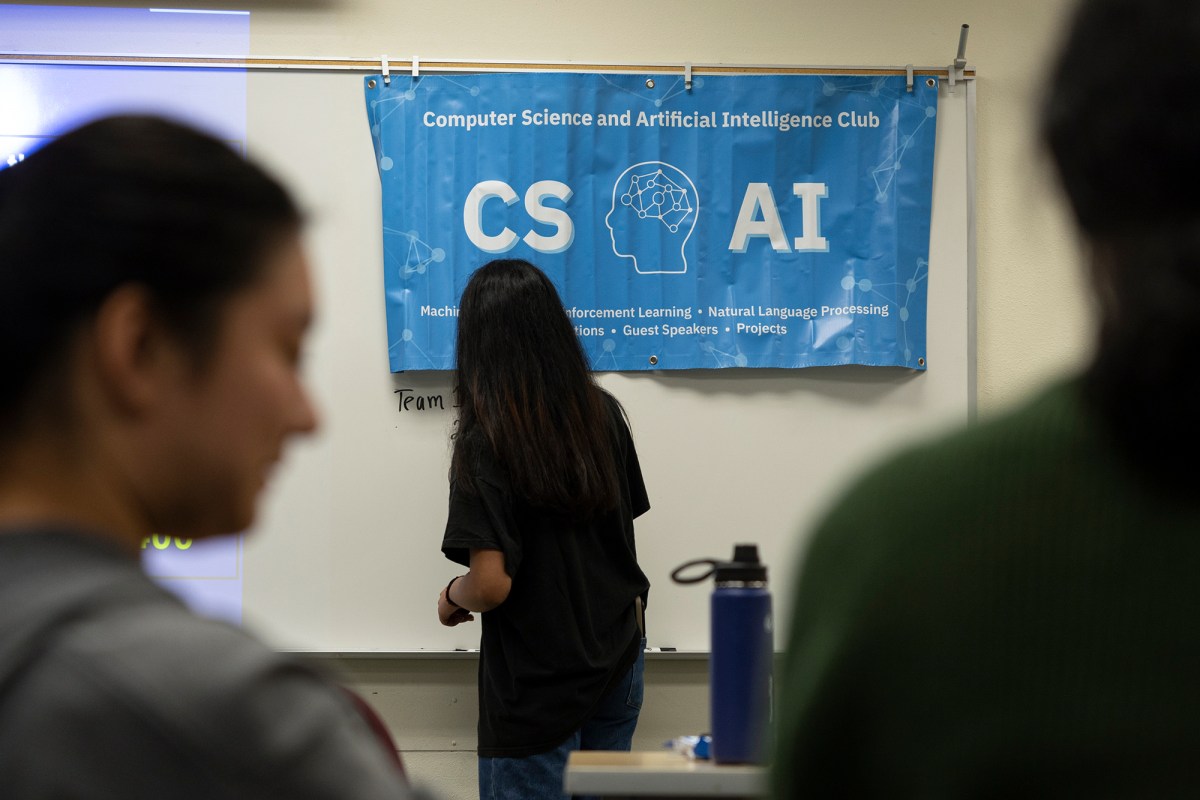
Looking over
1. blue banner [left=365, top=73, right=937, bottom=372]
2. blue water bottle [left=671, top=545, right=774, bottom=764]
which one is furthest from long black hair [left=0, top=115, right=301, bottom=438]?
blue banner [left=365, top=73, right=937, bottom=372]

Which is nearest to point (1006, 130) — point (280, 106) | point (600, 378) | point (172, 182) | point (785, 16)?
point (785, 16)

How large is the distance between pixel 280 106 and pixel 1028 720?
2701 millimetres

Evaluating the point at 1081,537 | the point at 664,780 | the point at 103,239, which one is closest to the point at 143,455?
the point at 103,239

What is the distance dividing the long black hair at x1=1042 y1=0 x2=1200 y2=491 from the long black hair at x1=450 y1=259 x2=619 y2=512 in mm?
1593

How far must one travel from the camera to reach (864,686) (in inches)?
18.4

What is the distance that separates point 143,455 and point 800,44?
2.61m

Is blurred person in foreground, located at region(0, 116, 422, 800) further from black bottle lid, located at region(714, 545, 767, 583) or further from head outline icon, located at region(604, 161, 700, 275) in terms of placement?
head outline icon, located at region(604, 161, 700, 275)

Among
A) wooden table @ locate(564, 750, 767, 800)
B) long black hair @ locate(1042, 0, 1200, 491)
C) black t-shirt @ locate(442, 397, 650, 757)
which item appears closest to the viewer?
long black hair @ locate(1042, 0, 1200, 491)

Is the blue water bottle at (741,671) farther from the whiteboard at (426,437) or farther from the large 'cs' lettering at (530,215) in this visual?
the large 'cs' lettering at (530,215)

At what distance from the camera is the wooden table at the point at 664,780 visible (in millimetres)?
1241

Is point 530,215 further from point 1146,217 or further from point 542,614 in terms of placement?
point 1146,217

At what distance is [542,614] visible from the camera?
2039 millimetres

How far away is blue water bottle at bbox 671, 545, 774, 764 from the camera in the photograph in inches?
50.6

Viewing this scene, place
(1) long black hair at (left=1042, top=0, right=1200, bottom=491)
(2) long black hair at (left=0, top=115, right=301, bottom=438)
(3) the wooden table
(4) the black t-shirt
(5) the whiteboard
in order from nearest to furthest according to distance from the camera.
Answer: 1. (1) long black hair at (left=1042, top=0, right=1200, bottom=491)
2. (2) long black hair at (left=0, top=115, right=301, bottom=438)
3. (3) the wooden table
4. (4) the black t-shirt
5. (5) the whiteboard
